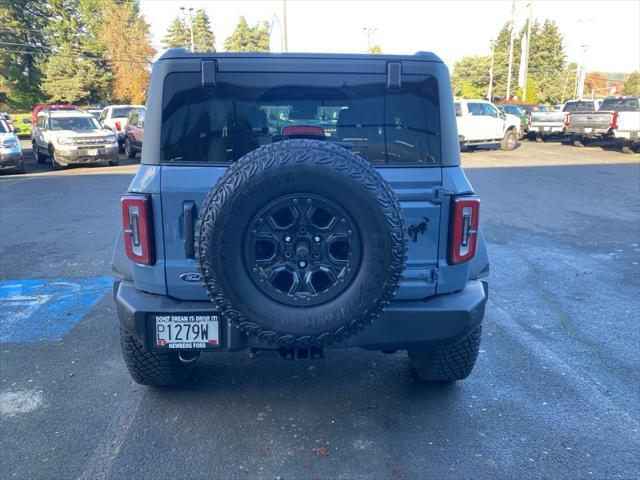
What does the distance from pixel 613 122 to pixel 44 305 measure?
21.8 m

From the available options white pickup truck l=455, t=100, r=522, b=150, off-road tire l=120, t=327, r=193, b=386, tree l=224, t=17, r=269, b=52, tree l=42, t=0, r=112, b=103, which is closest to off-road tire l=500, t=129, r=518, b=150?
white pickup truck l=455, t=100, r=522, b=150

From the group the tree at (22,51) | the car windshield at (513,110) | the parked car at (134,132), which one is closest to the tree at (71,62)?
the tree at (22,51)

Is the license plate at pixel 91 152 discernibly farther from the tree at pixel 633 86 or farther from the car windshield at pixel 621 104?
the tree at pixel 633 86

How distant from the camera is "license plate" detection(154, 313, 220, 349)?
10.0 feet

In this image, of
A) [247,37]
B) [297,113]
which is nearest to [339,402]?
[297,113]

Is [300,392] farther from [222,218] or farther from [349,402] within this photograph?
[222,218]

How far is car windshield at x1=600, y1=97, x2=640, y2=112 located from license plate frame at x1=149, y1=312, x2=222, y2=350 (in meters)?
22.1

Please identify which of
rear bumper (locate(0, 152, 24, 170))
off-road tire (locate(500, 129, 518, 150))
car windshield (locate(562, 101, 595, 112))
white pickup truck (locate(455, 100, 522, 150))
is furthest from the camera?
off-road tire (locate(500, 129, 518, 150))

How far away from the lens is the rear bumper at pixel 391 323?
3.05 metres

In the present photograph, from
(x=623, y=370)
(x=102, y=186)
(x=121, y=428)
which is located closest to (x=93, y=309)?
(x=121, y=428)

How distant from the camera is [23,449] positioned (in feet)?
10.3

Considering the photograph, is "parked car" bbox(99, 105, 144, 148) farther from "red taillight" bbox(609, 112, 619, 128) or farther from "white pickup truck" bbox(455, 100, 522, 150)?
"red taillight" bbox(609, 112, 619, 128)

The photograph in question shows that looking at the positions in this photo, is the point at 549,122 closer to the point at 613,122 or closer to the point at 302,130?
the point at 613,122

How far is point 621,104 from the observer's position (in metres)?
21.6
